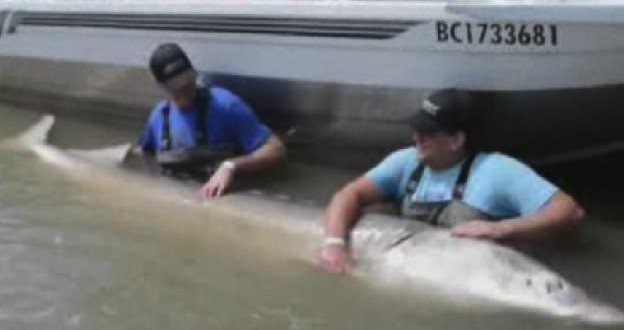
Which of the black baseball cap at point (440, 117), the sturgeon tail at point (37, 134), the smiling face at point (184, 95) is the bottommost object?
the sturgeon tail at point (37, 134)

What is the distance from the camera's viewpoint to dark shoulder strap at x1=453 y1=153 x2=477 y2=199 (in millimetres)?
5125

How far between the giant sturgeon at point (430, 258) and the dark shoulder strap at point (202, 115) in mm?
453

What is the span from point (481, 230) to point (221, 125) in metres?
2.19

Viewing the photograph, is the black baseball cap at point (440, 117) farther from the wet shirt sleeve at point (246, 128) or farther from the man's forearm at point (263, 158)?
the wet shirt sleeve at point (246, 128)

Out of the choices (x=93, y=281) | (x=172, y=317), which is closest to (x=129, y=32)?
(x=93, y=281)

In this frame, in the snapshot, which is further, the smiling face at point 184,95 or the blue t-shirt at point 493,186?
the smiling face at point 184,95

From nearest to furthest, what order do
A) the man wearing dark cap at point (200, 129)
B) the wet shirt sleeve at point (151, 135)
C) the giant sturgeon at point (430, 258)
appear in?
1. the giant sturgeon at point (430, 258)
2. the man wearing dark cap at point (200, 129)
3. the wet shirt sleeve at point (151, 135)

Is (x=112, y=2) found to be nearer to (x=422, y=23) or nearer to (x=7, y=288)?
(x=422, y=23)

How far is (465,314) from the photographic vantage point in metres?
4.65

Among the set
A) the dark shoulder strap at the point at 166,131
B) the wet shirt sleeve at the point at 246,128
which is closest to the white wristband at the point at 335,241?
the wet shirt sleeve at the point at 246,128

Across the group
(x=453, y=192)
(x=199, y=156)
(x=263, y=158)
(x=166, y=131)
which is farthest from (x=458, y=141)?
(x=166, y=131)

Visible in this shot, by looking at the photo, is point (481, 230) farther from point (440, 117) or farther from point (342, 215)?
point (342, 215)

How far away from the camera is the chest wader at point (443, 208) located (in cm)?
512

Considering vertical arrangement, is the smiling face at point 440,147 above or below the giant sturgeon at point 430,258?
above
